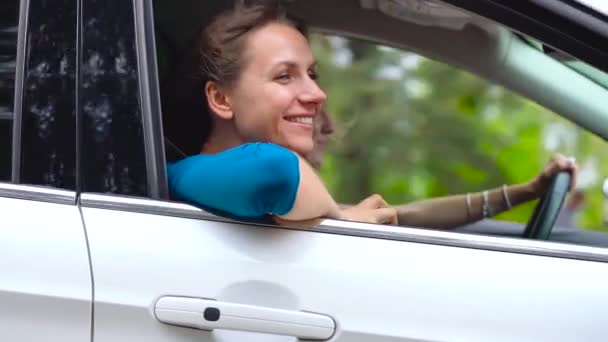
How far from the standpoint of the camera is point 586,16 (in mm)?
2145

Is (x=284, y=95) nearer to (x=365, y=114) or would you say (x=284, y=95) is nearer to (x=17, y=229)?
(x=17, y=229)

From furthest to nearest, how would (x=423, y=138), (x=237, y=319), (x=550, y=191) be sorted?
(x=423, y=138)
(x=550, y=191)
(x=237, y=319)

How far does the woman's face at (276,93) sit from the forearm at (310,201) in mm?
168

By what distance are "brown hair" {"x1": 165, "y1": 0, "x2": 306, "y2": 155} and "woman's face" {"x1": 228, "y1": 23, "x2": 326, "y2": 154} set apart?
0.02 metres

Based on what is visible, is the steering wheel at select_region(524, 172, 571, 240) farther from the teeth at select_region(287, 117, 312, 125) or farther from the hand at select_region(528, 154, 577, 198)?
the teeth at select_region(287, 117, 312, 125)

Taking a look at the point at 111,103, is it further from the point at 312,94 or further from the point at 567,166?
the point at 567,166

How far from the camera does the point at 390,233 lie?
7.29ft

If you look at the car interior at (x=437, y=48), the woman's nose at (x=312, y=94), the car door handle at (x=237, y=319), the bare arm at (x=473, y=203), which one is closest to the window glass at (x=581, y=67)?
the car interior at (x=437, y=48)

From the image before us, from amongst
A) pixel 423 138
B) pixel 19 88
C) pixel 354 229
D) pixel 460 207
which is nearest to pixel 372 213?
pixel 354 229

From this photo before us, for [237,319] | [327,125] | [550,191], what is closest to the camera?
[237,319]

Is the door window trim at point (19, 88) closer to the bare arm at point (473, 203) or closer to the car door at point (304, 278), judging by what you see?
the car door at point (304, 278)

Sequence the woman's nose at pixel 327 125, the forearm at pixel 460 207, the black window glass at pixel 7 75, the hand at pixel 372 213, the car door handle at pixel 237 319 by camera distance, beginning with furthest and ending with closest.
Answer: the forearm at pixel 460 207, the woman's nose at pixel 327 125, the hand at pixel 372 213, the black window glass at pixel 7 75, the car door handle at pixel 237 319

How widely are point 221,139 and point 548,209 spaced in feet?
3.04

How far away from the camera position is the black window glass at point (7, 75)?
7.33ft
